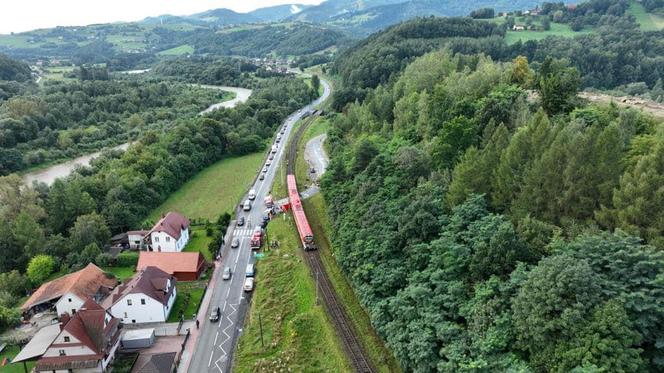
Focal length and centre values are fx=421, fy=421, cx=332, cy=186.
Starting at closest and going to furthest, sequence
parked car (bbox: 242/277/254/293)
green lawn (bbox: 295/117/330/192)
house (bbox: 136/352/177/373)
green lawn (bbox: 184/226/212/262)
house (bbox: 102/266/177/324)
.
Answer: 1. house (bbox: 136/352/177/373)
2. house (bbox: 102/266/177/324)
3. parked car (bbox: 242/277/254/293)
4. green lawn (bbox: 184/226/212/262)
5. green lawn (bbox: 295/117/330/192)

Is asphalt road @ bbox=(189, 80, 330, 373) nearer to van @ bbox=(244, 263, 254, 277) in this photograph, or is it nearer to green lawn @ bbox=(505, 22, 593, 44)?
van @ bbox=(244, 263, 254, 277)

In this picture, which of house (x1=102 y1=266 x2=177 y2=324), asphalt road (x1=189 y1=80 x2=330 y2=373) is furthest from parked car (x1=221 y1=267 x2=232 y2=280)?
house (x1=102 y1=266 x2=177 y2=324)

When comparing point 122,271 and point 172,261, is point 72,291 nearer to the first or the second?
point 122,271

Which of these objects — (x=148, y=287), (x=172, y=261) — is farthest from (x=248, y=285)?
(x=172, y=261)

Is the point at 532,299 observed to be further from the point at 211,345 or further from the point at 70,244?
the point at 70,244

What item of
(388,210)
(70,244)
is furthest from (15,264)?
(388,210)

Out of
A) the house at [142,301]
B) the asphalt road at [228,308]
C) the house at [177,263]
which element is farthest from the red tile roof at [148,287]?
the asphalt road at [228,308]
